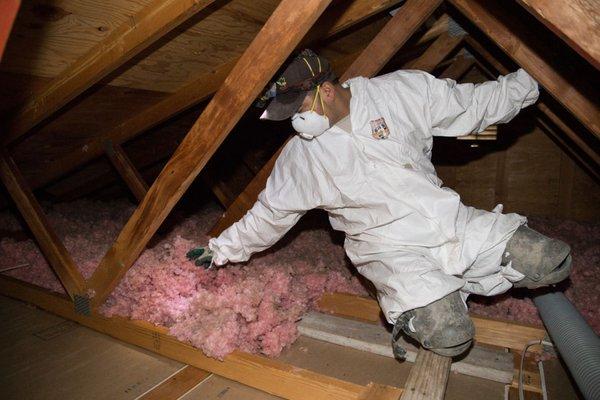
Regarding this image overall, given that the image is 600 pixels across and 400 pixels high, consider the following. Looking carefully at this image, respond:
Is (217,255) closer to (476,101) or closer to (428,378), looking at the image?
(428,378)

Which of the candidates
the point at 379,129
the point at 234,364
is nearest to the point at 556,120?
the point at 379,129

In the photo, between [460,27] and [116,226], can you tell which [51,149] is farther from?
[460,27]

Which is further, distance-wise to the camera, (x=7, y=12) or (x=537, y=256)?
(x=537, y=256)

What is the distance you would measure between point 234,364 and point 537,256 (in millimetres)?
1291

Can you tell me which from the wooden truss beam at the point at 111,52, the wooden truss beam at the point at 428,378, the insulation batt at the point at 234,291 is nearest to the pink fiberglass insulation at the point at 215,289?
the insulation batt at the point at 234,291

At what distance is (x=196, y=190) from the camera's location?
17.0 ft

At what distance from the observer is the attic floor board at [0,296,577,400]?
1542mm

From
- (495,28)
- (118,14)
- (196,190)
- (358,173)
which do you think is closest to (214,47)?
(118,14)

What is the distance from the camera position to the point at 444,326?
1.41m

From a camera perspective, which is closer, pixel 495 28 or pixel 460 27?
pixel 495 28

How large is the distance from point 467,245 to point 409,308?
37 cm

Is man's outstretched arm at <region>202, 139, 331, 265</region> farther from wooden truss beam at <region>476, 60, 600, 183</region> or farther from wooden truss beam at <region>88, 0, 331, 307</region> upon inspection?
wooden truss beam at <region>476, 60, 600, 183</region>

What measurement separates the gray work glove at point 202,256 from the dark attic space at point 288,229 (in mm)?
16

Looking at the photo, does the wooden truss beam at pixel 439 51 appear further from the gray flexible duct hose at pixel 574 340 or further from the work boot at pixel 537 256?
the gray flexible duct hose at pixel 574 340
